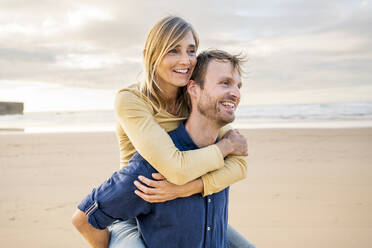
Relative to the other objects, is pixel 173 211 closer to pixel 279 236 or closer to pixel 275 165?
pixel 279 236

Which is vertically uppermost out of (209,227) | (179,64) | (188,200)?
(179,64)

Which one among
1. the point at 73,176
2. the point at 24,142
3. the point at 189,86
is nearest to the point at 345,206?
the point at 189,86

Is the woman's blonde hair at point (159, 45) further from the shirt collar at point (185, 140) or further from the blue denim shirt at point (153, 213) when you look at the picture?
the blue denim shirt at point (153, 213)

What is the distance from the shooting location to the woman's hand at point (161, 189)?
5.89 feet

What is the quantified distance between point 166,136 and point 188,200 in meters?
0.40

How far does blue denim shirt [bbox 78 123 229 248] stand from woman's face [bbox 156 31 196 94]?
26.9 inches

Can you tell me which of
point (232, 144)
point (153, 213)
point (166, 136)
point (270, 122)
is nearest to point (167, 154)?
point (166, 136)

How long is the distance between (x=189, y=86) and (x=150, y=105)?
307 mm

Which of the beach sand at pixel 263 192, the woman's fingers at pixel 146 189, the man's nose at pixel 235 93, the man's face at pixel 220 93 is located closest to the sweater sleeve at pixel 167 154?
the woman's fingers at pixel 146 189

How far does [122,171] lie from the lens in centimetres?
193

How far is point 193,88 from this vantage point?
2281 millimetres

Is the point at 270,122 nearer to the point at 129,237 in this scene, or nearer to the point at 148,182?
the point at 129,237

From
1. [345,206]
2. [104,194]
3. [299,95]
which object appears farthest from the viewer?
[299,95]

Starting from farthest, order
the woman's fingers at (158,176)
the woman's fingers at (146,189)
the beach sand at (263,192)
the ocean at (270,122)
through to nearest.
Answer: the ocean at (270,122) → the beach sand at (263,192) → the woman's fingers at (158,176) → the woman's fingers at (146,189)
